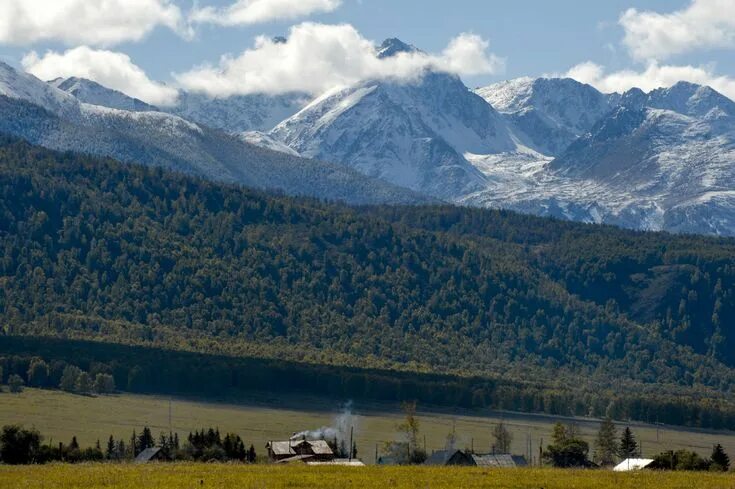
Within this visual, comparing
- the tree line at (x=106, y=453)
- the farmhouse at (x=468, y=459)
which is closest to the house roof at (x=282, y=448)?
the tree line at (x=106, y=453)

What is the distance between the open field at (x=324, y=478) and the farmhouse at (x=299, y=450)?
5051 cm

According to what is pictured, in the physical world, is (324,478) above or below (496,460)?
above

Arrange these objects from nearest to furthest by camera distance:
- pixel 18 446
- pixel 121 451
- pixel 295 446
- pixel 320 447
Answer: pixel 18 446, pixel 295 446, pixel 320 447, pixel 121 451

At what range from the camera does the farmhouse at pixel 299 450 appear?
595ft

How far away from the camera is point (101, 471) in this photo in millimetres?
121625

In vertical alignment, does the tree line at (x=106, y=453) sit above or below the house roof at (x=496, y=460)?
above

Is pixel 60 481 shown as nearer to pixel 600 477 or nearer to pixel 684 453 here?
pixel 600 477

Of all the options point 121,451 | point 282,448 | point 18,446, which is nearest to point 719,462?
point 282,448

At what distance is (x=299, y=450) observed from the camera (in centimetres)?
18688

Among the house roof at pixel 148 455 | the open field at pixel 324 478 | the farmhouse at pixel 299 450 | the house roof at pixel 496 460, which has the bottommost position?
the house roof at pixel 496 460

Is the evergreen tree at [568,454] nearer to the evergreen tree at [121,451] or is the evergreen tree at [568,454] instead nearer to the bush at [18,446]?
the evergreen tree at [121,451]

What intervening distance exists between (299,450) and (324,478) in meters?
72.2

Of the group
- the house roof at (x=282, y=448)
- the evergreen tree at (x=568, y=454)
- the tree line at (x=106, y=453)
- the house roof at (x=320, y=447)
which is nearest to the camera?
the tree line at (x=106, y=453)

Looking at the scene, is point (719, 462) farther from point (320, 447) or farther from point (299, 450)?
point (320, 447)
